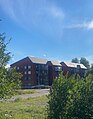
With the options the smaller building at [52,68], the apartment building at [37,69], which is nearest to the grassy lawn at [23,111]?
the apartment building at [37,69]

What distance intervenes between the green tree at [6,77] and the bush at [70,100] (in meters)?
1.19

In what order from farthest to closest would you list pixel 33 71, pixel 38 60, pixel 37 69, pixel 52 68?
pixel 52 68
pixel 38 60
pixel 37 69
pixel 33 71

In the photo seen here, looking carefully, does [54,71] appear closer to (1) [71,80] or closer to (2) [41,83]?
(2) [41,83]

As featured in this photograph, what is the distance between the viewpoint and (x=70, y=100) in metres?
8.29

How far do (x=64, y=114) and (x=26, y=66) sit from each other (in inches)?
3364

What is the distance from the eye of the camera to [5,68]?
25.4 ft

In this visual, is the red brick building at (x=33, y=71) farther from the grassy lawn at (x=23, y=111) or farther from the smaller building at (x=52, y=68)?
the grassy lawn at (x=23, y=111)

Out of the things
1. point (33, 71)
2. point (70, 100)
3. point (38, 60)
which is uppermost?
point (38, 60)

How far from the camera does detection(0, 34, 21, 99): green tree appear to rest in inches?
292

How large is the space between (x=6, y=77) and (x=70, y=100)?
81.3 inches

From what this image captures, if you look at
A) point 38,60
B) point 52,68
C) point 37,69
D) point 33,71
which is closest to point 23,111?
point 33,71

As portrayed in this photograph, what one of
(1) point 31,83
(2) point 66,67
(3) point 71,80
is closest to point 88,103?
(3) point 71,80

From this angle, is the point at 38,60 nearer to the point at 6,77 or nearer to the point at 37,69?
the point at 37,69

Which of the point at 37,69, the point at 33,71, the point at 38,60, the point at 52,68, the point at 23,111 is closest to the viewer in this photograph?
the point at 23,111
